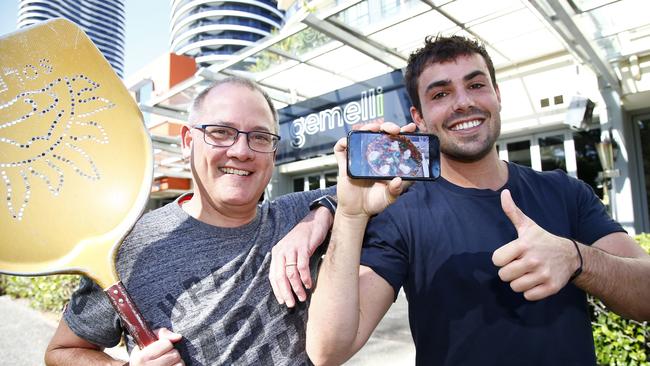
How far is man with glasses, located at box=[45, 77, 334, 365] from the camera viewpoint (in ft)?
3.80

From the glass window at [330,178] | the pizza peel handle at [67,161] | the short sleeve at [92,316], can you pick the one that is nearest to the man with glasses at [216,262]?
the short sleeve at [92,316]

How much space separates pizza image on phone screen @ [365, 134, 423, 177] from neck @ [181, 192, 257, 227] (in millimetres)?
492

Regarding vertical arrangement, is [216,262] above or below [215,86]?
below

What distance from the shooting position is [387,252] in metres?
1.36

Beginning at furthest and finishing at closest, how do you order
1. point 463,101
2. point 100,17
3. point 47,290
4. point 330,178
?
point 100,17
point 330,178
point 47,290
point 463,101

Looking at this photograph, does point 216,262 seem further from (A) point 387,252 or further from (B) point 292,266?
(A) point 387,252

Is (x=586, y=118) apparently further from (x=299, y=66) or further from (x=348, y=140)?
(x=348, y=140)

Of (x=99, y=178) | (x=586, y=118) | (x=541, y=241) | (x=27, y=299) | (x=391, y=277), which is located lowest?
(x=27, y=299)

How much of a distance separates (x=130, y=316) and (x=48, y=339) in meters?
5.62

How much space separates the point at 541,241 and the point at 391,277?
19.9 inches

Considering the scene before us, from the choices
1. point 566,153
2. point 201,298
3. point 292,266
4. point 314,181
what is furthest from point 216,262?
point 314,181

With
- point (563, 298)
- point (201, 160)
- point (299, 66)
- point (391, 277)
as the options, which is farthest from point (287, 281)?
point (299, 66)

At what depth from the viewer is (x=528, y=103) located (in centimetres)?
696

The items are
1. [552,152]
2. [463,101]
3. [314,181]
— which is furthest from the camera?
[314,181]
